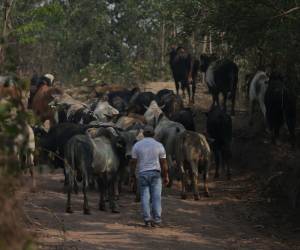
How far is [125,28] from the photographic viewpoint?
3938 cm

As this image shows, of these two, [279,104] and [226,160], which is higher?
[279,104]

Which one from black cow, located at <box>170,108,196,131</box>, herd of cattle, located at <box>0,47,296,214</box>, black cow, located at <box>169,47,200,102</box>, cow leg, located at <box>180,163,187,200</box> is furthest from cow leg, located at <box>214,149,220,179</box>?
black cow, located at <box>169,47,200,102</box>

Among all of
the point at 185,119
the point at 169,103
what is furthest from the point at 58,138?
the point at 169,103

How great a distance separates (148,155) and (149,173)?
0.31m

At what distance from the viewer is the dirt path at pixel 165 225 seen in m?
12.0

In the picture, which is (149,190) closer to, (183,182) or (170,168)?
(183,182)

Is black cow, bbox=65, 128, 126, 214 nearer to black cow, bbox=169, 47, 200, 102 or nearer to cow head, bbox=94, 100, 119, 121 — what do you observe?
cow head, bbox=94, 100, 119, 121

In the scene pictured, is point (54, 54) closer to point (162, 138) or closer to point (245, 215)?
point (162, 138)

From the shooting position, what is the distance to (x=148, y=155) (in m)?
13.1

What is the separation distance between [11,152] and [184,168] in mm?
11336

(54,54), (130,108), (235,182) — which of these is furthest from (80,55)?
(235,182)

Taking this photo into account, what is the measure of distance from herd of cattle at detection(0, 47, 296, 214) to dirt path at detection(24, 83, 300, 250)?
0.37 meters

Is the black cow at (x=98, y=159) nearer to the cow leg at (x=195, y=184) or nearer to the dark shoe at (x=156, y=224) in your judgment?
the dark shoe at (x=156, y=224)

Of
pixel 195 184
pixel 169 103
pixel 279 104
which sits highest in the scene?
pixel 279 104
